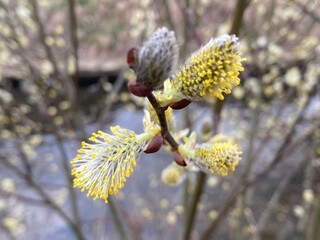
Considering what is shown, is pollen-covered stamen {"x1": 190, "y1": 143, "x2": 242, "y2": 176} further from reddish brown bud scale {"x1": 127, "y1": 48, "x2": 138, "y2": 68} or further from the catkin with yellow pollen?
reddish brown bud scale {"x1": 127, "y1": 48, "x2": 138, "y2": 68}

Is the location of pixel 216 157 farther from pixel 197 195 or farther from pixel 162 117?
pixel 197 195

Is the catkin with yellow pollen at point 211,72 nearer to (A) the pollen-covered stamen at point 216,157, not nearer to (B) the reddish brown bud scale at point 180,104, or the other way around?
(B) the reddish brown bud scale at point 180,104

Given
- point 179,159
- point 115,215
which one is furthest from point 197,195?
point 115,215

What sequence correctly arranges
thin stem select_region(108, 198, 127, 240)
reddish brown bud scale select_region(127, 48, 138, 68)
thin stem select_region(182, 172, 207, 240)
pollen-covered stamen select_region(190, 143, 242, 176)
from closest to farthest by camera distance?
reddish brown bud scale select_region(127, 48, 138, 68) < pollen-covered stamen select_region(190, 143, 242, 176) < thin stem select_region(182, 172, 207, 240) < thin stem select_region(108, 198, 127, 240)

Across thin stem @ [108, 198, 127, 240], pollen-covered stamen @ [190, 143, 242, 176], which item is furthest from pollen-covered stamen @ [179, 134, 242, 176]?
thin stem @ [108, 198, 127, 240]

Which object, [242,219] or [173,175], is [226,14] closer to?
[242,219]

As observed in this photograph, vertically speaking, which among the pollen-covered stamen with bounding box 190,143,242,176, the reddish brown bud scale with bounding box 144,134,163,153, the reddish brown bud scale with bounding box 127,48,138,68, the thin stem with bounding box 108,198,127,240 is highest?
the thin stem with bounding box 108,198,127,240

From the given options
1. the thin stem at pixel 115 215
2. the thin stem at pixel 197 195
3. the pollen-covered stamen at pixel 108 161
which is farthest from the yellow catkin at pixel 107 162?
the thin stem at pixel 115 215
